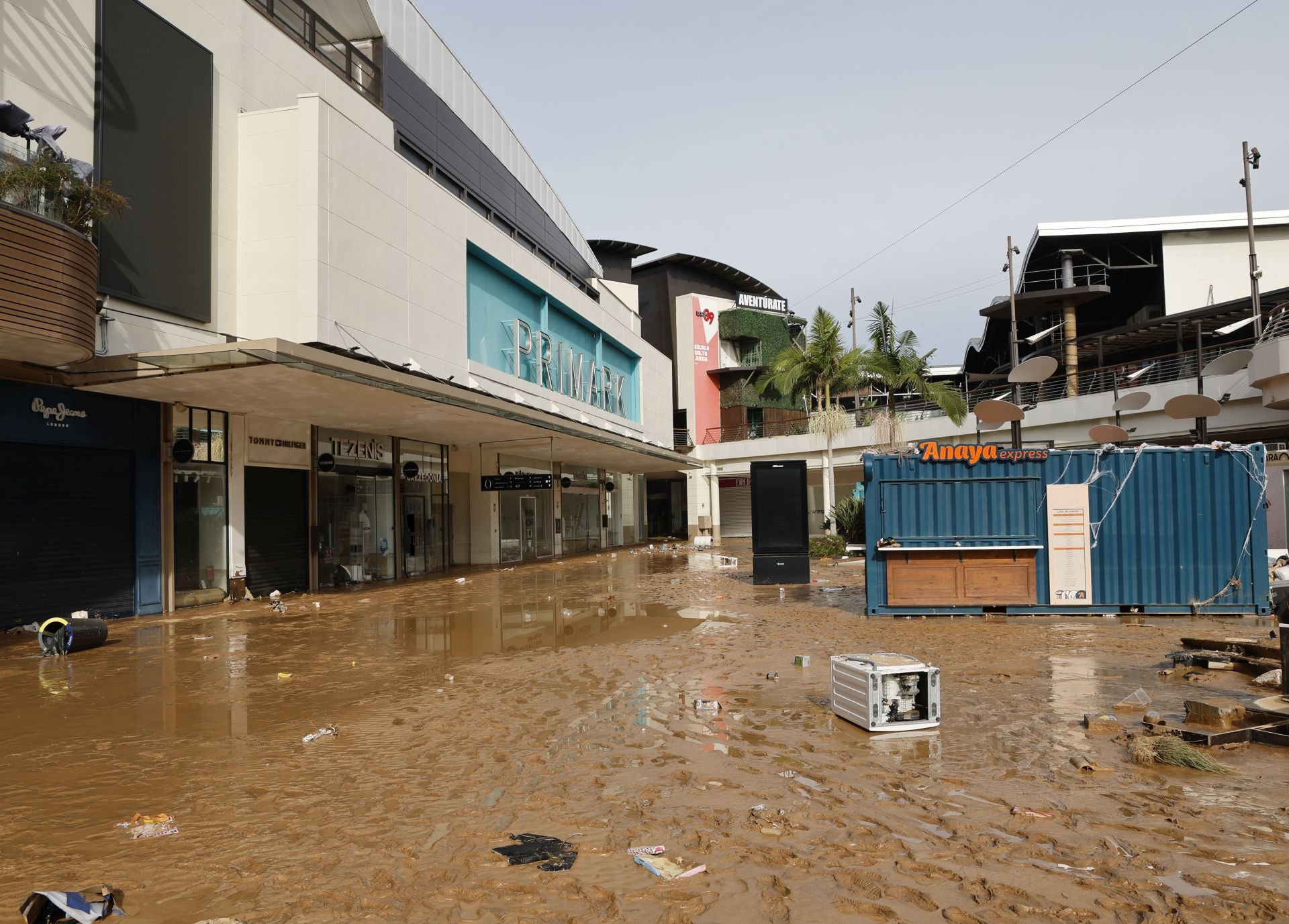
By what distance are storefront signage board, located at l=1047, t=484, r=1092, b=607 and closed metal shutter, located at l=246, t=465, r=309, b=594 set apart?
15140 millimetres

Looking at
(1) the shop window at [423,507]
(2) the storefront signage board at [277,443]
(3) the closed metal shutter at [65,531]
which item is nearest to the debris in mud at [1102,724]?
(3) the closed metal shutter at [65,531]

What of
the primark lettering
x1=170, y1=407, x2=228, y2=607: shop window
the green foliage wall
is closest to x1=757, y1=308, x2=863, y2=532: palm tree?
the primark lettering

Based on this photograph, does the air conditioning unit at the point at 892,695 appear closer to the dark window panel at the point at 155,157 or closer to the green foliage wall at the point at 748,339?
the dark window panel at the point at 155,157

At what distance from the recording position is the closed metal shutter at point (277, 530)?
17.7m

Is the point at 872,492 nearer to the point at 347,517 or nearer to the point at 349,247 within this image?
the point at 349,247

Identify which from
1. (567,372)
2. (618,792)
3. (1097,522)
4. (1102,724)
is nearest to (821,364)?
(567,372)

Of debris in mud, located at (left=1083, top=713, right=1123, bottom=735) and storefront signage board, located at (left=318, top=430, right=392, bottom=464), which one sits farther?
storefront signage board, located at (left=318, top=430, right=392, bottom=464)

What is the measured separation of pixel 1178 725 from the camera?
6.32 m

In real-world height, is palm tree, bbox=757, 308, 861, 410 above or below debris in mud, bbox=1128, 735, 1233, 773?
above

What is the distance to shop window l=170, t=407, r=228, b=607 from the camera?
1591 centimetres

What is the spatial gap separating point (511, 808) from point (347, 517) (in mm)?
17332

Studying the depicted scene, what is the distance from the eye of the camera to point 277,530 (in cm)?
1842

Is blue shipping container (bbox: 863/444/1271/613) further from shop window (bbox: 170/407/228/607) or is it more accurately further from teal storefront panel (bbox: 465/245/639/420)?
teal storefront panel (bbox: 465/245/639/420)

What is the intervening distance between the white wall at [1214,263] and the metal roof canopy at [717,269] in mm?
24029
